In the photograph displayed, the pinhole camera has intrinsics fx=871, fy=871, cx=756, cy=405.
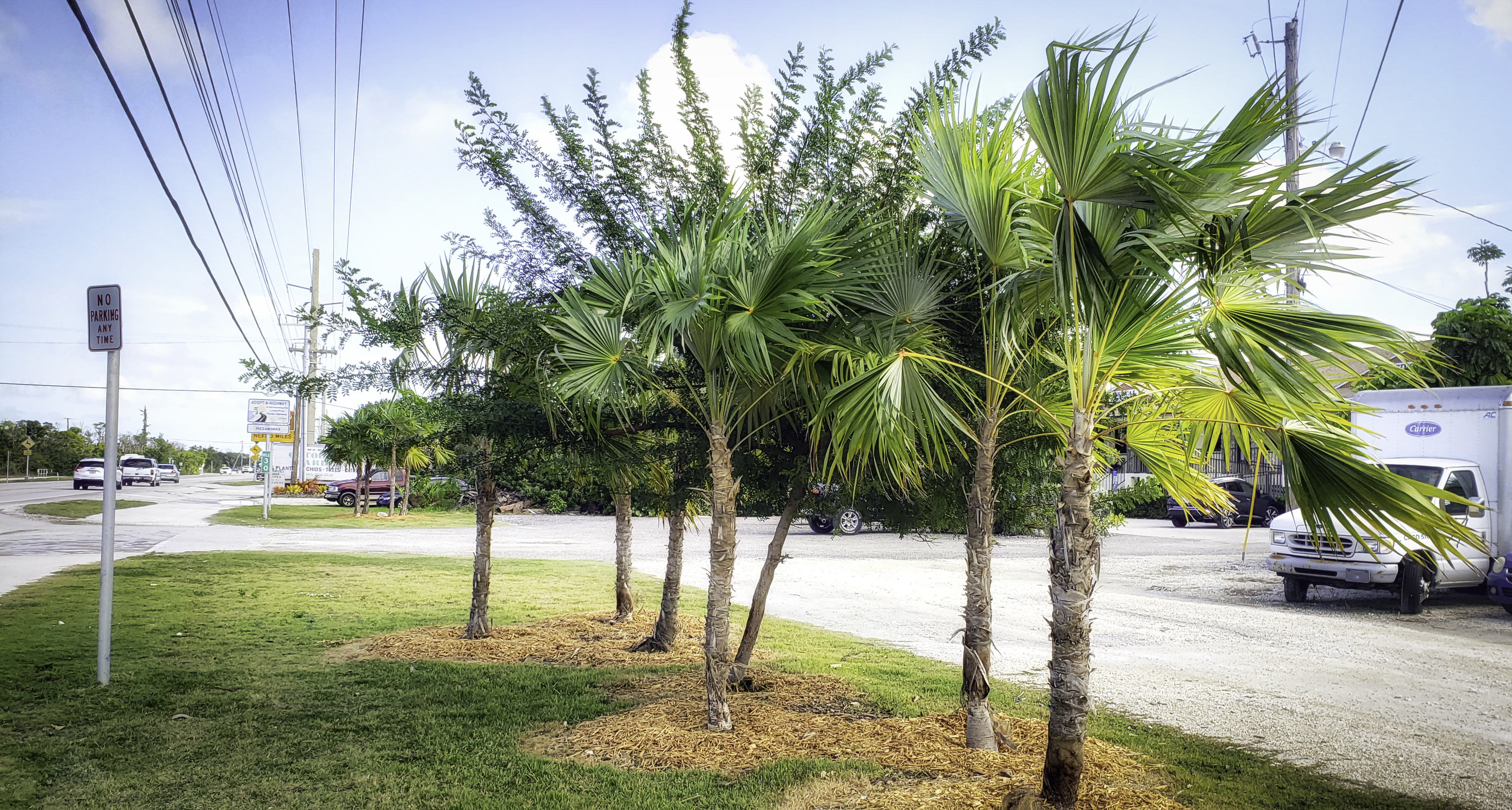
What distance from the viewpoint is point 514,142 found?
6621 millimetres

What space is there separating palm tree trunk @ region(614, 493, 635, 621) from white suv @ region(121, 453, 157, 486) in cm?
5064

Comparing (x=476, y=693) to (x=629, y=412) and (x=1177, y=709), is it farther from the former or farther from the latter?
(x=1177, y=709)

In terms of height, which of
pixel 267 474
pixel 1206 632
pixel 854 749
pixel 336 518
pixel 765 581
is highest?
pixel 765 581

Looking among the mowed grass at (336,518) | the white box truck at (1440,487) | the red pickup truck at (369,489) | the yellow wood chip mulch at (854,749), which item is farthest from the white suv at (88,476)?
the white box truck at (1440,487)

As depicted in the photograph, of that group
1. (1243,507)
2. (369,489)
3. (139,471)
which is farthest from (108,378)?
(139,471)

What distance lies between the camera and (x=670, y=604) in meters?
8.13

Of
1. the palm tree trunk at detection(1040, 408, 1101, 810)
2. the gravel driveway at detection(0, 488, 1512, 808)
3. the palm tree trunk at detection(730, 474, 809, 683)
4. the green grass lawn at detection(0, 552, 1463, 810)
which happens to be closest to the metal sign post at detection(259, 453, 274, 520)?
the gravel driveway at detection(0, 488, 1512, 808)

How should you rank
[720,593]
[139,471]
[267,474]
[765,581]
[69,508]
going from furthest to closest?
[139,471], [267,474], [69,508], [765,581], [720,593]

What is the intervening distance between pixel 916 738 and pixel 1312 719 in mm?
3218

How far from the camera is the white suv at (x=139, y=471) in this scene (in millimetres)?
49403

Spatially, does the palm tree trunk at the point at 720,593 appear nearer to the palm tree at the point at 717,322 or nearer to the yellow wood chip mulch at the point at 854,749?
the palm tree at the point at 717,322

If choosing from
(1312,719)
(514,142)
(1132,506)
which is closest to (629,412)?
(514,142)

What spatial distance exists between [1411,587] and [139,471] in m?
59.3

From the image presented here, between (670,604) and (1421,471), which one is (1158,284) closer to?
(670,604)
